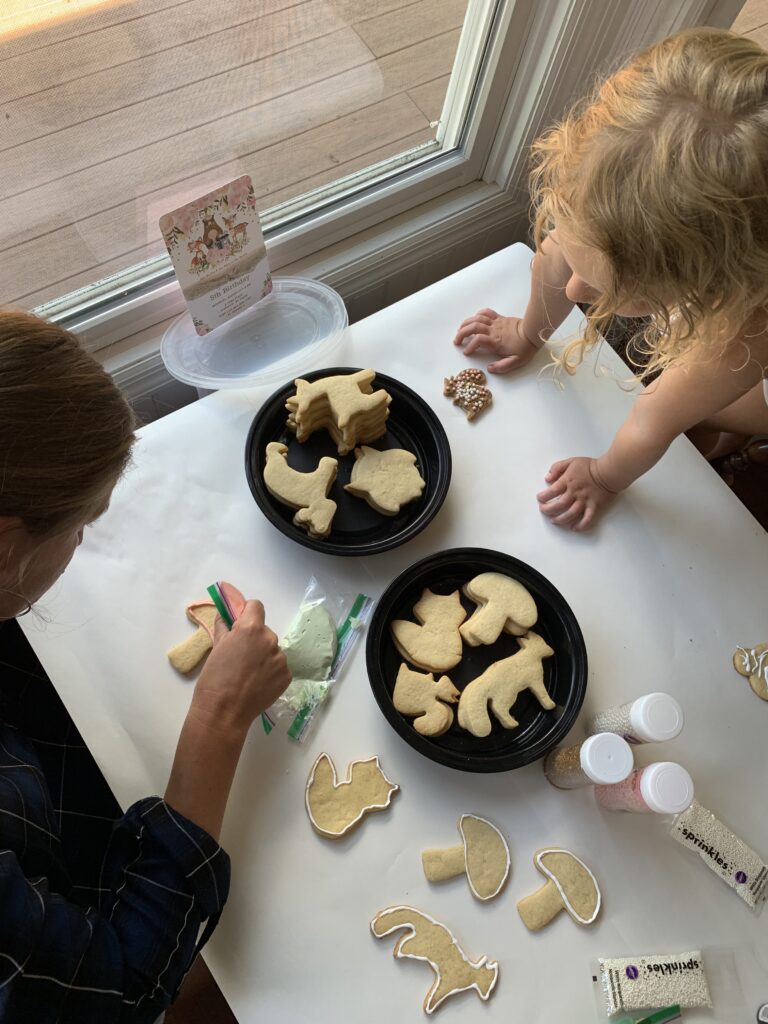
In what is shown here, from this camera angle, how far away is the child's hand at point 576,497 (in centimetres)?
92

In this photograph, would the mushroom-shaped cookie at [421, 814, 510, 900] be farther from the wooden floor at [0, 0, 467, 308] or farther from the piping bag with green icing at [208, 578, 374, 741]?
the wooden floor at [0, 0, 467, 308]

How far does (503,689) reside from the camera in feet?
2.62

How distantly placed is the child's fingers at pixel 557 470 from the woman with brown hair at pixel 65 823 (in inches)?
15.6

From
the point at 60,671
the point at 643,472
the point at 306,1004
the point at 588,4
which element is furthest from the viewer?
the point at 588,4

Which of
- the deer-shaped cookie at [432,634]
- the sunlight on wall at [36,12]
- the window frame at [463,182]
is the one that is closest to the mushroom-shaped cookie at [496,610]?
the deer-shaped cookie at [432,634]

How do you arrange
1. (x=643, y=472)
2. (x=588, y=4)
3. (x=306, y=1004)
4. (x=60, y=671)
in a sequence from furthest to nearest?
(x=588, y=4)
(x=643, y=472)
(x=60, y=671)
(x=306, y=1004)

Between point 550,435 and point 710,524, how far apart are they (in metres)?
0.23

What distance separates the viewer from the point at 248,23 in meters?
0.96

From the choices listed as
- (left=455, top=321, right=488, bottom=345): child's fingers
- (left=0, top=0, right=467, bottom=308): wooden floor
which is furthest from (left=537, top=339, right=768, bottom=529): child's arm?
(left=0, top=0, right=467, bottom=308): wooden floor

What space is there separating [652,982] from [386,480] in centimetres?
57

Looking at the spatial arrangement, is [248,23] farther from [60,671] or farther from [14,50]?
[60,671]

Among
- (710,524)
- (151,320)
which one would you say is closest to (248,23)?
(151,320)

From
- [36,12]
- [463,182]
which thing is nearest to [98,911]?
[36,12]

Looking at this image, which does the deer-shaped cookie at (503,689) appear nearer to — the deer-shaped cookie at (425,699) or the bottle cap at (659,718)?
the deer-shaped cookie at (425,699)
